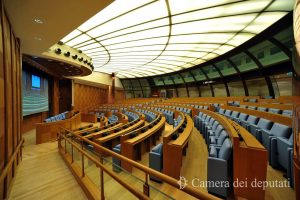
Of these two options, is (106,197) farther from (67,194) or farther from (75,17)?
(75,17)

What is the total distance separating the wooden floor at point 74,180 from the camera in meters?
1.54

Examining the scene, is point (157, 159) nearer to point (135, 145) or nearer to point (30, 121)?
point (135, 145)

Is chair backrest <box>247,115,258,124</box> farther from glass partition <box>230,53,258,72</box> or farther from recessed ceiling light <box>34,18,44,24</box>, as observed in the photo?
glass partition <box>230,53,258,72</box>

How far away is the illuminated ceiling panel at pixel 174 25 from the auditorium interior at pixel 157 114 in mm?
33

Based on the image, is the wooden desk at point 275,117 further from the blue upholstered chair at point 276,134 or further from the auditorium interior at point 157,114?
the blue upholstered chair at point 276,134

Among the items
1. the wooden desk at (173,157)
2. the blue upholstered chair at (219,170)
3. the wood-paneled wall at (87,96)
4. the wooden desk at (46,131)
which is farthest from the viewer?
the wood-paneled wall at (87,96)

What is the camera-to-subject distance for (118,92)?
1608cm

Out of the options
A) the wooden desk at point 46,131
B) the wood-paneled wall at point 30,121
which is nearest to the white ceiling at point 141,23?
the wooden desk at point 46,131

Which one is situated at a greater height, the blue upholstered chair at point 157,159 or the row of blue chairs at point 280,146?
the row of blue chairs at point 280,146

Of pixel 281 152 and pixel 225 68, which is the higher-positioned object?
pixel 225 68

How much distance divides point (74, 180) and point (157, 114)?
3.55 metres

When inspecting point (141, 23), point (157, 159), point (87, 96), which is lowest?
point (157, 159)

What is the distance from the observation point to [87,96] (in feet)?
38.0

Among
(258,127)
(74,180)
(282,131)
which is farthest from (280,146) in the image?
(74,180)
